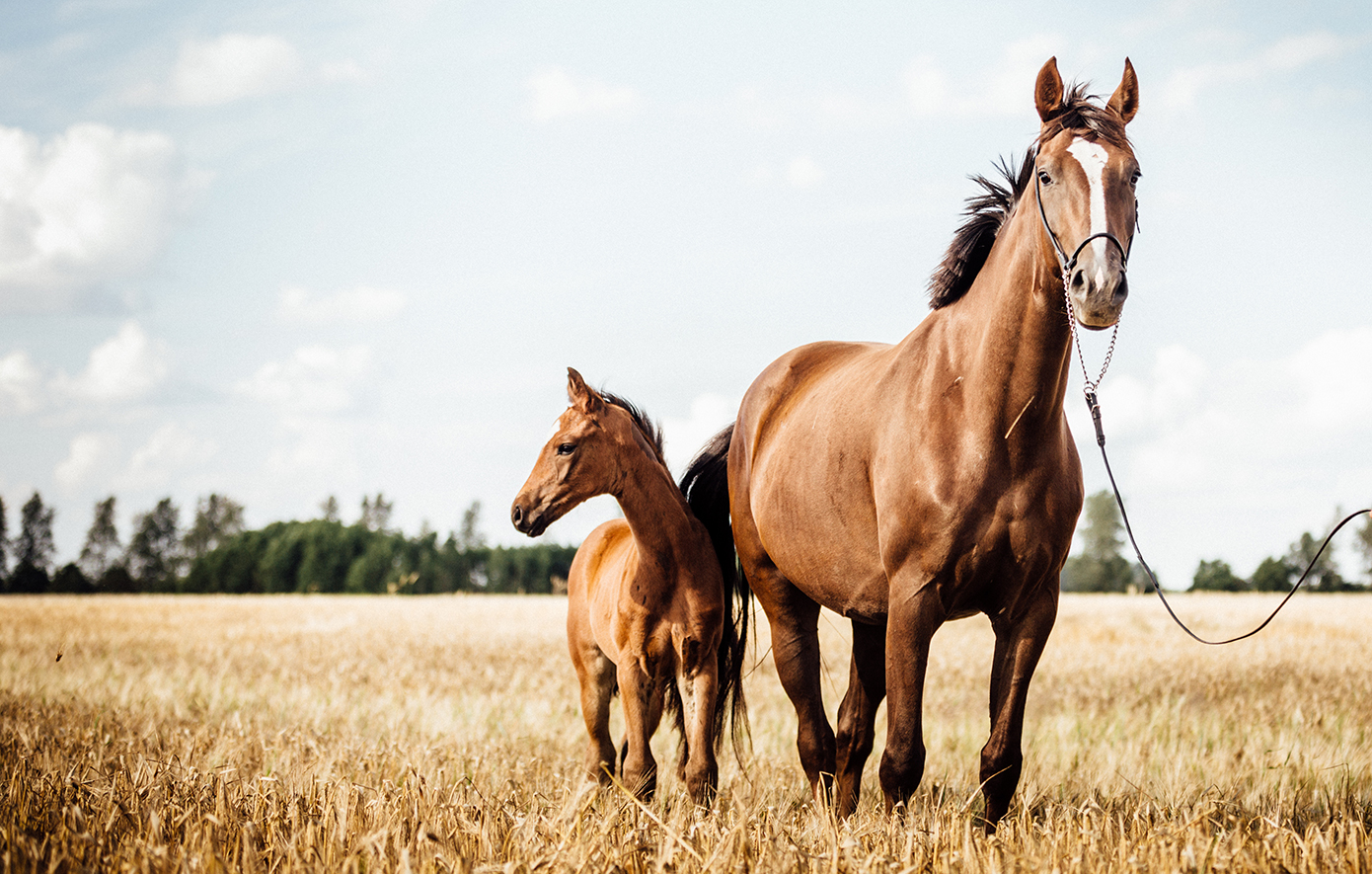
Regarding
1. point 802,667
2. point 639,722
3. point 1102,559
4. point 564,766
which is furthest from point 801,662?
point 1102,559

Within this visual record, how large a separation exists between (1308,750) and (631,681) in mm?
4656

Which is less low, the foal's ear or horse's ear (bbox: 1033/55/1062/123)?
horse's ear (bbox: 1033/55/1062/123)

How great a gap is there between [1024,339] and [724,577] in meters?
2.87

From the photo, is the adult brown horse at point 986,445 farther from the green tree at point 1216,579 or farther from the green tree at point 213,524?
the green tree at point 213,524

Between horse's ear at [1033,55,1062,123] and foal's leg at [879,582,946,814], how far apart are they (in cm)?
183

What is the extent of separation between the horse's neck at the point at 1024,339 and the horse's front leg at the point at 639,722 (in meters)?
2.47

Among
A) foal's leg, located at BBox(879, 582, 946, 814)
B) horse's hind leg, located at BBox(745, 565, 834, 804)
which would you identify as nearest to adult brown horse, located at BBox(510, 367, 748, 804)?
horse's hind leg, located at BBox(745, 565, 834, 804)

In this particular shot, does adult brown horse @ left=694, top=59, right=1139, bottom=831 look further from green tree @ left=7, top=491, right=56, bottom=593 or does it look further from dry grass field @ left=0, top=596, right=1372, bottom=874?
green tree @ left=7, top=491, right=56, bottom=593

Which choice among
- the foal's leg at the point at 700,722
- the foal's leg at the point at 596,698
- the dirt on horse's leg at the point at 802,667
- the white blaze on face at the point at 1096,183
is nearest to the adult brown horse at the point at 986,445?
the white blaze on face at the point at 1096,183

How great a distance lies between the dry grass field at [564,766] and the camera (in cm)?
323

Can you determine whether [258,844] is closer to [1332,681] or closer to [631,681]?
[631,681]

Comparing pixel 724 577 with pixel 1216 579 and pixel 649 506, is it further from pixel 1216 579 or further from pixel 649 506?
pixel 1216 579

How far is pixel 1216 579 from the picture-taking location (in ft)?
130

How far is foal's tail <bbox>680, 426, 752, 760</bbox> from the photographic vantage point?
605 cm
